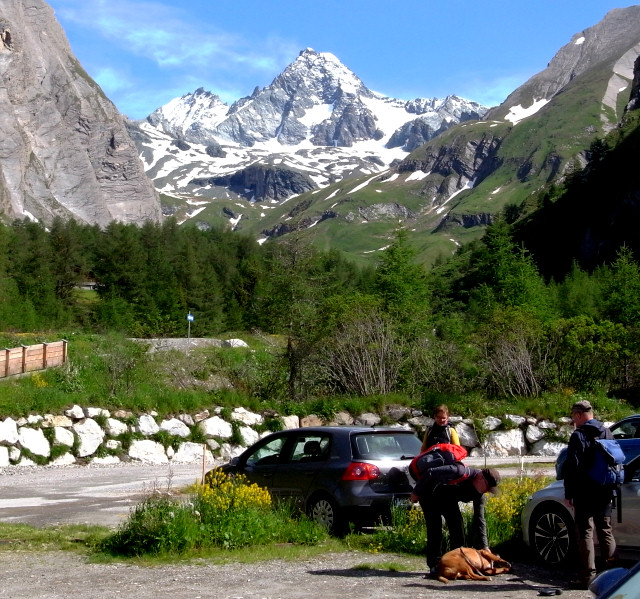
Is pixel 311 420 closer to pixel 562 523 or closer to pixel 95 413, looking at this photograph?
pixel 95 413

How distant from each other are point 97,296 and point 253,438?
56.3m

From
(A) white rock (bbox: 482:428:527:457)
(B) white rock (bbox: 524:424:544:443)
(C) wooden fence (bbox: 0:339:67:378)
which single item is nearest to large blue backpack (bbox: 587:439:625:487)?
(A) white rock (bbox: 482:428:527:457)

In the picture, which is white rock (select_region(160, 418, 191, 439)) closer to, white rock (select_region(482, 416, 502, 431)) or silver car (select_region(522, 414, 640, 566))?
white rock (select_region(482, 416, 502, 431))

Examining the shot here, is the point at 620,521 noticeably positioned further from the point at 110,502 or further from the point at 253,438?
the point at 253,438

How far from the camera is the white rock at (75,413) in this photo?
20.3 m

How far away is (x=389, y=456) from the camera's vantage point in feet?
36.8

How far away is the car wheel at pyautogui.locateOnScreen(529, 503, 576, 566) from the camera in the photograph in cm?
888

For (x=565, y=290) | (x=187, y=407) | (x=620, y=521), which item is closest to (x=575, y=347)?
(x=187, y=407)

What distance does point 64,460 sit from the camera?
1994 cm

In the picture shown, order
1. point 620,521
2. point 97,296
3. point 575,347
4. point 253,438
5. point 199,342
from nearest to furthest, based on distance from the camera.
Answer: point 620,521 → point 253,438 → point 575,347 → point 199,342 → point 97,296

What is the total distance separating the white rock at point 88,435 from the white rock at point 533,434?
1159cm

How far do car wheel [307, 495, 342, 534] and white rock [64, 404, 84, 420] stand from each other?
11.0m

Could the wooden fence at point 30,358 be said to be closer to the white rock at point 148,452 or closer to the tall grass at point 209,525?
the white rock at point 148,452

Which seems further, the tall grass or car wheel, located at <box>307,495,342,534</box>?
car wheel, located at <box>307,495,342,534</box>
